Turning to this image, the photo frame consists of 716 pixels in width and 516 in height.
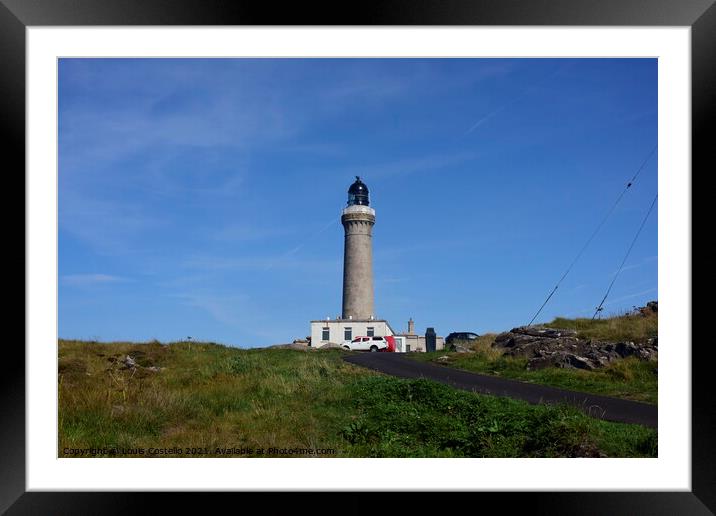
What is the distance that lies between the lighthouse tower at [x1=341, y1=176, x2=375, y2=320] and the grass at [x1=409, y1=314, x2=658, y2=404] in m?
17.3

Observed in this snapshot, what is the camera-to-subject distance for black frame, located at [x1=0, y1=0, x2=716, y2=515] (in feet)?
16.4

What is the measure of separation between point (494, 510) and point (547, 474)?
0.66 meters

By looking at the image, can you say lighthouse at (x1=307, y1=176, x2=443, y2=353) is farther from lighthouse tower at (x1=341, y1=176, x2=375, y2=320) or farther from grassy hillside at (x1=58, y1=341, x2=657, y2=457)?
grassy hillside at (x1=58, y1=341, x2=657, y2=457)

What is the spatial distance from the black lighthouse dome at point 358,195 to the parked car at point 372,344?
12.7 m

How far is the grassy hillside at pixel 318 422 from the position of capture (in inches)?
274

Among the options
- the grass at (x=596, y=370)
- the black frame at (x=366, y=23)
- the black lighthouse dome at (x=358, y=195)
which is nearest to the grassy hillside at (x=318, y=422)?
the black frame at (x=366, y=23)

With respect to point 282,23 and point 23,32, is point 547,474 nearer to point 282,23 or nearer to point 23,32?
point 282,23

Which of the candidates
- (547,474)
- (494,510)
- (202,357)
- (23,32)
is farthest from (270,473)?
(202,357)

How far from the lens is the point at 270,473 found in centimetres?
522

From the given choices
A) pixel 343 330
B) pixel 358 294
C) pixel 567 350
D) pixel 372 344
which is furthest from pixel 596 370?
pixel 358 294

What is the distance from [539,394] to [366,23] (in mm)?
8667

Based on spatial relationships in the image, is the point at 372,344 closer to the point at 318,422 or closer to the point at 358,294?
the point at 358,294

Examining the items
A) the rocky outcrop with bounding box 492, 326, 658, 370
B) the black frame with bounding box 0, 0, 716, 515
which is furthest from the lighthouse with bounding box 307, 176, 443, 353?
the black frame with bounding box 0, 0, 716, 515

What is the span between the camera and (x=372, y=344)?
32.1m
